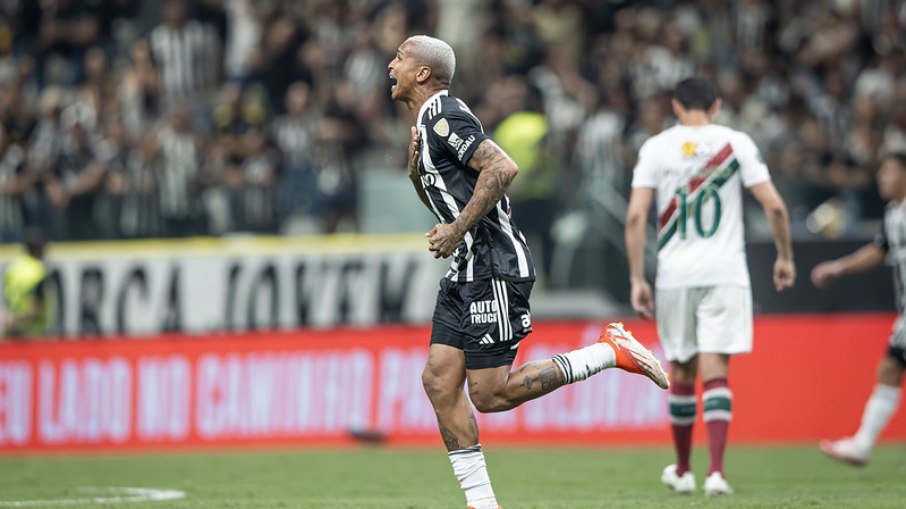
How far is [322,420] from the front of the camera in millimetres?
15578

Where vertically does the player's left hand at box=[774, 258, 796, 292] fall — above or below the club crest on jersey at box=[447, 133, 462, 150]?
below

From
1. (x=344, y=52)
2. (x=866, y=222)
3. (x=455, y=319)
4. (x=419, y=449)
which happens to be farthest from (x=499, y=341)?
(x=344, y=52)

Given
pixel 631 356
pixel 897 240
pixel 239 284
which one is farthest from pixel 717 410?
pixel 239 284

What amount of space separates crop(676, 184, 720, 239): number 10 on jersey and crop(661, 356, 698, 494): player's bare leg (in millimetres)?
A: 875

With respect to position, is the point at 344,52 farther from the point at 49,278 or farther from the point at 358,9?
the point at 49,278

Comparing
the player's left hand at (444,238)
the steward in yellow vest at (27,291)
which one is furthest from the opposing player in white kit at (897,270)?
the steward in yellow vest at (27,291)

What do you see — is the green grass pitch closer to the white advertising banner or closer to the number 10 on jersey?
the number 10 on jersey

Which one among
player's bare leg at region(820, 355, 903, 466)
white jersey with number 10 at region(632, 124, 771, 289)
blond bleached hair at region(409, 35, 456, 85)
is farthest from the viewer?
player's bare leg at region(820, 355, 903, 466)

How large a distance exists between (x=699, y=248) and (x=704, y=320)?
49 centimetres

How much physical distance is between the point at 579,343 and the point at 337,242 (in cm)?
337

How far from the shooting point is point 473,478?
7648 millimetres

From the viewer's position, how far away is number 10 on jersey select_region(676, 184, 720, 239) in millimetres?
10047

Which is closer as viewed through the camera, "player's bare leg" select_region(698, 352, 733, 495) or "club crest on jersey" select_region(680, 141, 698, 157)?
"player's bare leg" select_region(698, 352, 733, 495)

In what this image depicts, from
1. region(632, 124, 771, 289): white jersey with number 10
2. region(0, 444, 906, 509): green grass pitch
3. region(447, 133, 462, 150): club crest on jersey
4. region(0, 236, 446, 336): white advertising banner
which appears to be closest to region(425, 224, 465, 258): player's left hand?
region(447, 133, 462, 150): club crest on jersey
